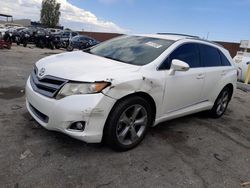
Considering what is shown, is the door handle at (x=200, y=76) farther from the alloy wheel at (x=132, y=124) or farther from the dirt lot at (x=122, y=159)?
the alloy wheel at (x=132, y=124)

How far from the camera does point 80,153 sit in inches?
130

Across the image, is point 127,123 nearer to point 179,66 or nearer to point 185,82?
point 179,66

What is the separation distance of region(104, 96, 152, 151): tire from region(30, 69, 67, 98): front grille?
2.32 feet

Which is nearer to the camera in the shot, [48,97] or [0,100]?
[48,97]

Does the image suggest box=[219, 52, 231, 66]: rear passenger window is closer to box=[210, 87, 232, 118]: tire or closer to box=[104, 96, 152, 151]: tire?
box=[210, 87, 232, 118]: tire

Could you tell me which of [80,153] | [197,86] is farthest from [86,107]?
[197,86]

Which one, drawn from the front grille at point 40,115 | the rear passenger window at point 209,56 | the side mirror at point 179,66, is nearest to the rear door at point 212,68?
the rear passenger window at point 209,56

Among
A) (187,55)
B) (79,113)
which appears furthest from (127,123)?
(187,55)

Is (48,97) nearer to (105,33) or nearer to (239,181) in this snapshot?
(239,181)

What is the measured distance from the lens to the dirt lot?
2.82 metres

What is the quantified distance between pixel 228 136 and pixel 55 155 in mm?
3039

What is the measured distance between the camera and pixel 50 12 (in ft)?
199

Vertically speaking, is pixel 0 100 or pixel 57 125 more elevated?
pixel 57 125

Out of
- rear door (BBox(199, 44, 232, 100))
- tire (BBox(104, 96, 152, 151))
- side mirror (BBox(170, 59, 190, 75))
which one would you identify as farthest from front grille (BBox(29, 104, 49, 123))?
rear door (BBox(199, 44, 232, 100))
